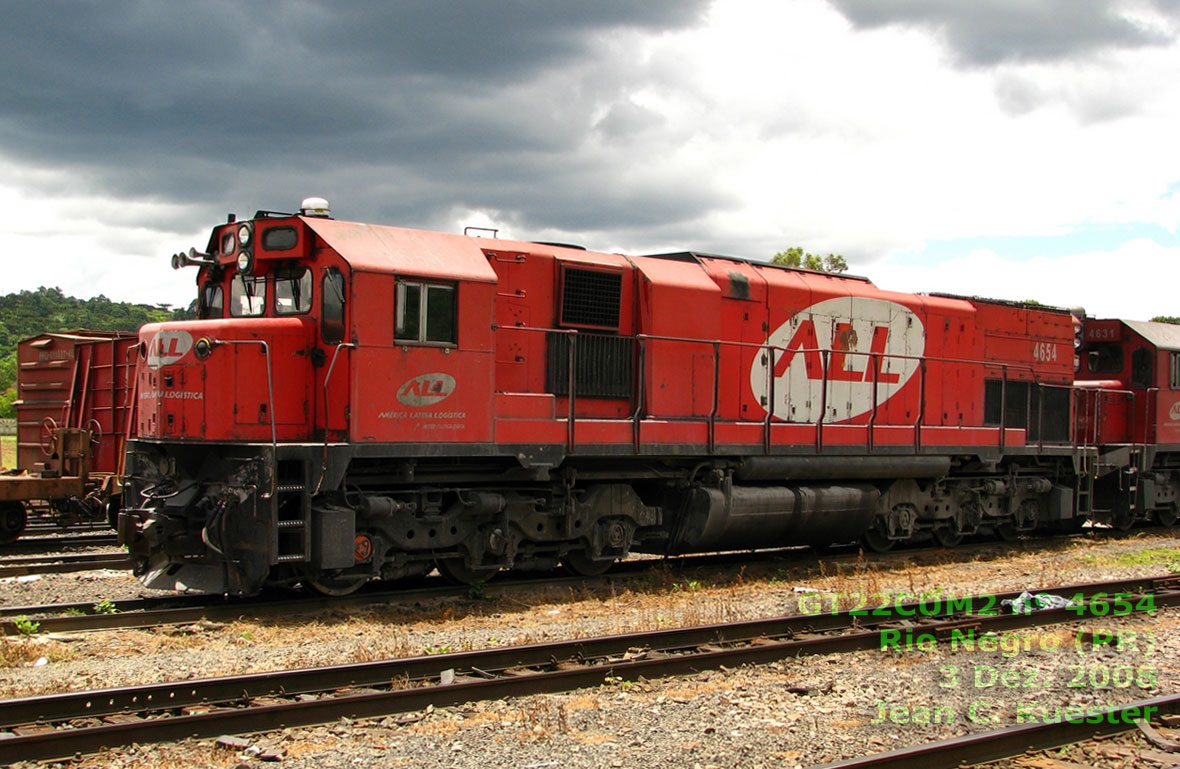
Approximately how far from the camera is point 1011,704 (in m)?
7.20

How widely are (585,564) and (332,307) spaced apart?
445 centimetres

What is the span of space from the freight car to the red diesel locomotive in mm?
5620

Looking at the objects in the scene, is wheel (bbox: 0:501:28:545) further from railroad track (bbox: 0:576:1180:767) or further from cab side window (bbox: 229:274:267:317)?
railroad track (bbox: 0:576:1180:767)

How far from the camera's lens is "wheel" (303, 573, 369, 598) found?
10148 mm

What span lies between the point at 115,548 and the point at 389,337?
28.1 feet

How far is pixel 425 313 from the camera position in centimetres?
1008

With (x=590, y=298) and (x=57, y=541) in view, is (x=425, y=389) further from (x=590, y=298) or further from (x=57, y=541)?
(x=57, y=541)

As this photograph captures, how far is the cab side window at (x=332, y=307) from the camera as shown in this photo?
969cm

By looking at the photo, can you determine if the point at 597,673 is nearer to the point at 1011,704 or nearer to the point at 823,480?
the point at 1011,704

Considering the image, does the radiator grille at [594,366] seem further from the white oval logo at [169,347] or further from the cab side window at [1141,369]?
the cab side window at [1141,369]

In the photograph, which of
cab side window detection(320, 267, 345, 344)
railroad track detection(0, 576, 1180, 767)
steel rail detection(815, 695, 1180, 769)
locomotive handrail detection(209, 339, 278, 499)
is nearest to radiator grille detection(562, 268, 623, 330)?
cab side window detection(320, 267, 345, 344)

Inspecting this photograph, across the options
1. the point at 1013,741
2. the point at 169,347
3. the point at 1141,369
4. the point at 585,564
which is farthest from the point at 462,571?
the point at 1141,369

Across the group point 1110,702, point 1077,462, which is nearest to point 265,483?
point 1110,702

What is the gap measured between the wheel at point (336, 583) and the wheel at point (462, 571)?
3.31 ft
